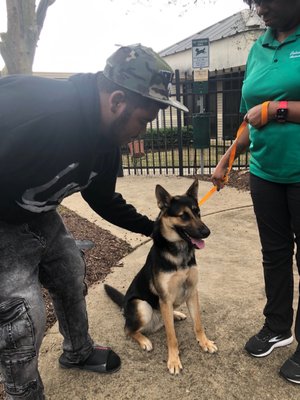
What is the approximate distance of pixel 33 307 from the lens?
5.98ft

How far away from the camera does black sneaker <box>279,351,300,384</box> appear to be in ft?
7.47

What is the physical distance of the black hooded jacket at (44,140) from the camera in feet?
5.12

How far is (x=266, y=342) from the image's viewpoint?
2553 mm

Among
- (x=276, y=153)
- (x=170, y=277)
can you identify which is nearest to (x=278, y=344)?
(x=170, y=277)

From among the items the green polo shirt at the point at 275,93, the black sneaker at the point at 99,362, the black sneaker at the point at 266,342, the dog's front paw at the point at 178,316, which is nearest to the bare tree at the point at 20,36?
the green polo shirt at the point at 275,93

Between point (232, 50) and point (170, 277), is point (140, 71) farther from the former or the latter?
point (232, 50)

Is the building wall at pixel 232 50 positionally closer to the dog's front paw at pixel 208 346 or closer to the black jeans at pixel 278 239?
the black jeans at pixel 278 239

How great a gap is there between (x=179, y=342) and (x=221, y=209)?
133 inches

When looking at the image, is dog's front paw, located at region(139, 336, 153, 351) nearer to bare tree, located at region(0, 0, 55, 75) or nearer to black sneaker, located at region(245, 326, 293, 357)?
black sneaker, located at region(245, 326, 293, 357)

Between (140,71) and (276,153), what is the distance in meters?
0.97

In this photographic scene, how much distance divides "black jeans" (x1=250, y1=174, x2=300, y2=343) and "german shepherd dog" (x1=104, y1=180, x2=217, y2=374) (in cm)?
45

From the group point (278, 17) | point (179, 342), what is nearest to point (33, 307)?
point (179, 342)

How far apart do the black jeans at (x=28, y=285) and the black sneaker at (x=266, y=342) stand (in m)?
1.36

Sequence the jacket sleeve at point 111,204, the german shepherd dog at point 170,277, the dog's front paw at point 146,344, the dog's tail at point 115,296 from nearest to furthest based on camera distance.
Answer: the jacket sleeve at point 111,204, the german shepherd dog at point 170,277, the dog's front paw at point 146,344, the dog's tail at point 115,296
